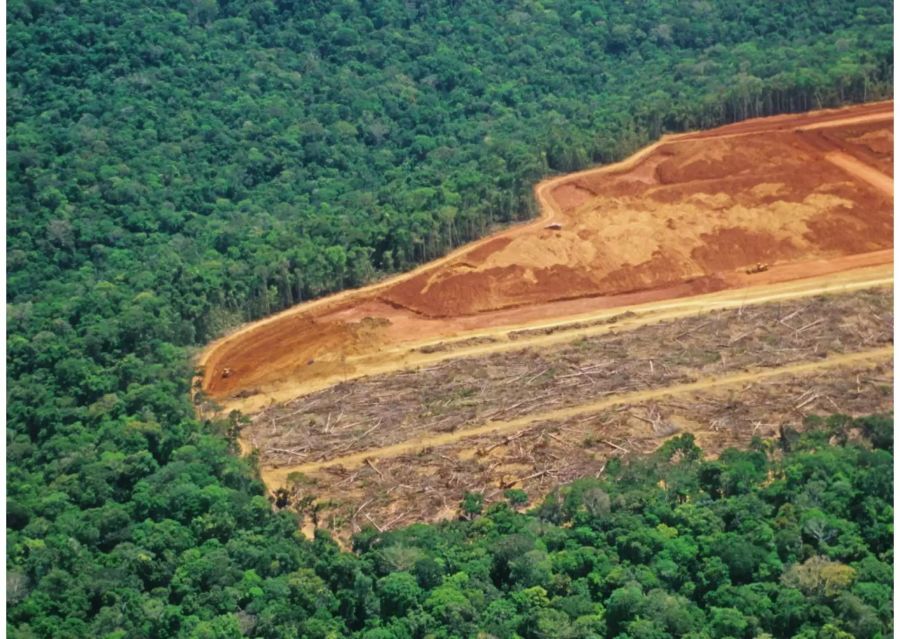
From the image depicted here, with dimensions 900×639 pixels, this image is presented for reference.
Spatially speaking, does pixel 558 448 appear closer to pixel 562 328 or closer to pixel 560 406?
pixel 560 406

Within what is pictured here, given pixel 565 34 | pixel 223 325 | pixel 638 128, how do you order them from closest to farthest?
pixel 223 325 → pixel 638 128 → pixel 565 34

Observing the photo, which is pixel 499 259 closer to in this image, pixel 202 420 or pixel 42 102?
pixel 202 420

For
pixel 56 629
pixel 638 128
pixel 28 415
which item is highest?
pixel 638 128

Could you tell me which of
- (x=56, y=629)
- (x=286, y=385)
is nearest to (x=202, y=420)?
(x=286, y=385)

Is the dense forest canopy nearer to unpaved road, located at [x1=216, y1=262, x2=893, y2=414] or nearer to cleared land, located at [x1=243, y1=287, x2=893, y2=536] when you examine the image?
cleared land, located at [x1=243, y1=287, x2=893, y2=536]

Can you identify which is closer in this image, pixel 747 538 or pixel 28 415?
pixel 747 538

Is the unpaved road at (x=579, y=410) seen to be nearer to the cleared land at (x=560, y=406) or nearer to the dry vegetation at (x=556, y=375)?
the cleared land at (x=560, y=406)
